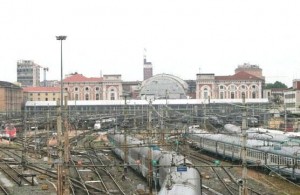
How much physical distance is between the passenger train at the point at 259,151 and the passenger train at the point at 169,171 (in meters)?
2.03

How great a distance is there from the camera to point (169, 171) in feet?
56.9

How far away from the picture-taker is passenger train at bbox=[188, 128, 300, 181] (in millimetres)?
23734

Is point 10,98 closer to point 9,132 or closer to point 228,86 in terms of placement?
point 9,132

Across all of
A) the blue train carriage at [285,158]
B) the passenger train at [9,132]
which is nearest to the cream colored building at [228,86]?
the passenger train at [9,132]

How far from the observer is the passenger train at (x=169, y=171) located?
14157mm

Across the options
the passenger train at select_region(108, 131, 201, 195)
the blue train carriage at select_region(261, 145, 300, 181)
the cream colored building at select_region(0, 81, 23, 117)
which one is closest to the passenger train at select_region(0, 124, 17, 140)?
the passenger train at select_region(108, 131, 201, 195)

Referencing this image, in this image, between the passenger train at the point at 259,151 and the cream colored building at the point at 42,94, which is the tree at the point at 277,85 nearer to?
the cream colored building at the point at 42,94

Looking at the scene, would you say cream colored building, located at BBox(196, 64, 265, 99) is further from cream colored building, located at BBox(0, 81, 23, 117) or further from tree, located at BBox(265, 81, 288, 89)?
cream colored building, located at BBox(0, 81, 23, 117)

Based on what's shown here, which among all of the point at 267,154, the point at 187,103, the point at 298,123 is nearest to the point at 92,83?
the point at 187,103

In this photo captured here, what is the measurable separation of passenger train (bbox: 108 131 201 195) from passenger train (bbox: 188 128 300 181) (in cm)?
203

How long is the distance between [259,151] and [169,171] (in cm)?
1197

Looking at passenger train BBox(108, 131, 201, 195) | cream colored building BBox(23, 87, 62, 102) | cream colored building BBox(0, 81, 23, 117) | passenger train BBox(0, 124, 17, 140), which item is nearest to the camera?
passenger train BBox(108, 131, 201, 195)

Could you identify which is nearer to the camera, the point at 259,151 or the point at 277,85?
the point at 259,151

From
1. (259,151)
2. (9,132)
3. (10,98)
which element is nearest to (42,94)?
(10,98)
